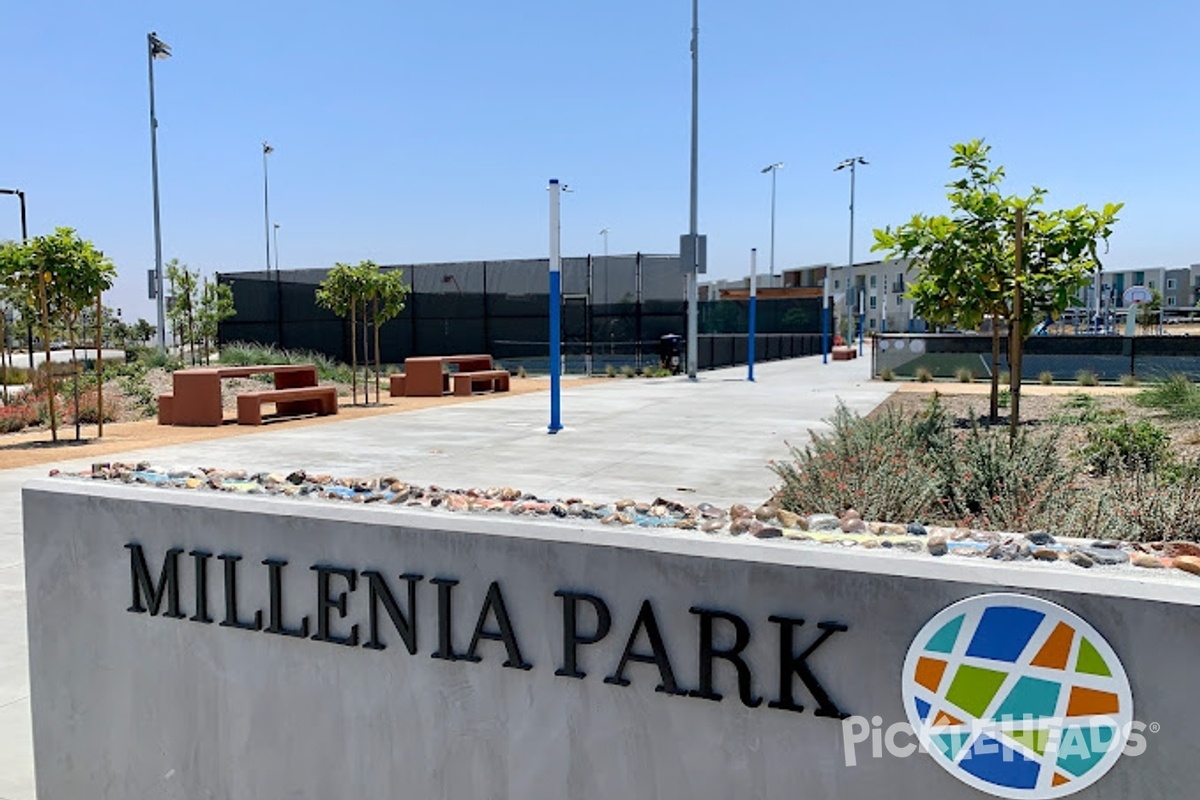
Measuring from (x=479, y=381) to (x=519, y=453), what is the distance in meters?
11.7

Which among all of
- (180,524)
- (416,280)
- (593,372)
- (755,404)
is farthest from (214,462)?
(416,280)

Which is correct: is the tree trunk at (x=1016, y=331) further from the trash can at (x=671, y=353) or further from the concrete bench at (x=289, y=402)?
the trash can at (x=671, y=353)

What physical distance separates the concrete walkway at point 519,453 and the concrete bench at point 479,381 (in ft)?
7.77

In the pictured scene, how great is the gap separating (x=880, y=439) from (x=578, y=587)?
224 inches

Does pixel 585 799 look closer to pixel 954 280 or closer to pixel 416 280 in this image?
pixel 954 280

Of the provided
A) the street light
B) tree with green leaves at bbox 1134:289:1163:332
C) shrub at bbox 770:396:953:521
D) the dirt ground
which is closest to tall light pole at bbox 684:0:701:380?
the street light

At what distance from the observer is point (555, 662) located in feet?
9.14

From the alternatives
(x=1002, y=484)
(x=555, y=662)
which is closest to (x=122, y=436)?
(x=1002, y=484)

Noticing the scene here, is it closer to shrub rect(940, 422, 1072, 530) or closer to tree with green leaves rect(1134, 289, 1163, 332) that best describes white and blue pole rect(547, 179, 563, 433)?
shrub rect(940, 422, 1072, 530)

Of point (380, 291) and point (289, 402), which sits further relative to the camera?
point (380, 291)

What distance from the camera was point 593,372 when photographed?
31234 millimetres

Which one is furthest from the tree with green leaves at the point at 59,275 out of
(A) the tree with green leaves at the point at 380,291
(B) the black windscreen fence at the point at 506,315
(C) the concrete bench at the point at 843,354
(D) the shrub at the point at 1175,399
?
(C) the concrete bench at the point at 843,354

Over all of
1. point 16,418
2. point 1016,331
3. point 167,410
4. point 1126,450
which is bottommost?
point 16,418

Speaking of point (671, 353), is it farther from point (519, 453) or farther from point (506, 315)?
point (519, 453)
